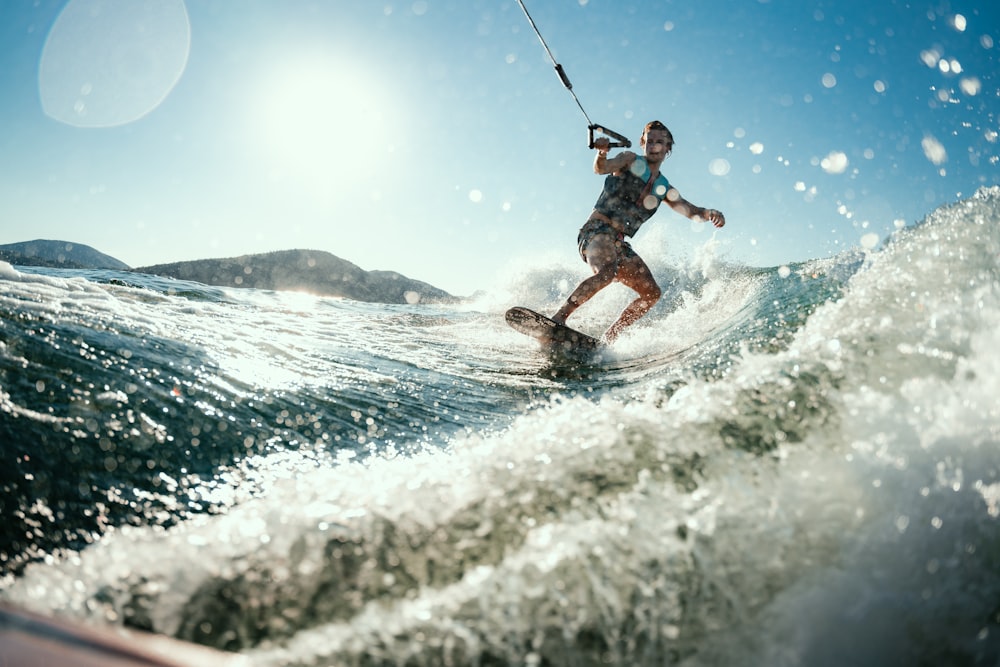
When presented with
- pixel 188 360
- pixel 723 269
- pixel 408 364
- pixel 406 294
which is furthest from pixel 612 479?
pixel 406 294

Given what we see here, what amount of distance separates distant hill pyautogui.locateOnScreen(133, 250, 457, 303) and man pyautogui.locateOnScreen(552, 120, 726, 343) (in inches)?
504

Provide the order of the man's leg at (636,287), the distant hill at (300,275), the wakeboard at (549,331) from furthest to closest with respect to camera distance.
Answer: the distant hill at (300,275) < the man's leg at (636,287) < the wakeboard at (549,331)

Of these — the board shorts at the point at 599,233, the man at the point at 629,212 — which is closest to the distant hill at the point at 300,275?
the board shorts at the point at 599,233

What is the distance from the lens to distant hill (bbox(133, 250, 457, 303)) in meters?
17.4

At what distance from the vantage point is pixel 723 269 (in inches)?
328

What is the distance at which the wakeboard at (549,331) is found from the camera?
4297 millimetres

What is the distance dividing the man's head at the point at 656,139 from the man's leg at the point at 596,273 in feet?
3.32

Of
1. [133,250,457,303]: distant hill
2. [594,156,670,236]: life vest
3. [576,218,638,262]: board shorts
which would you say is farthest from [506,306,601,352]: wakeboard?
[133,250,457,303]: distant hill

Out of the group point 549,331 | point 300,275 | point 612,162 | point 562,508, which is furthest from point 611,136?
point 300,275

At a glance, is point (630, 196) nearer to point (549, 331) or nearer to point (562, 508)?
point (549, 331)

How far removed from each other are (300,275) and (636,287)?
1776cm

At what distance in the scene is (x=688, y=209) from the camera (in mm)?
4895

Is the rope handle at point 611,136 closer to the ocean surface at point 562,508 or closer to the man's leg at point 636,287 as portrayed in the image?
the man's leg at point 636,287

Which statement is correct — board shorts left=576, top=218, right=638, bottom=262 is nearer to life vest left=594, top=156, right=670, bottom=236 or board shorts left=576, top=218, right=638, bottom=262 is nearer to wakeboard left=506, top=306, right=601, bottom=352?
life vest left=594, top=156, right=670, bottom=236
